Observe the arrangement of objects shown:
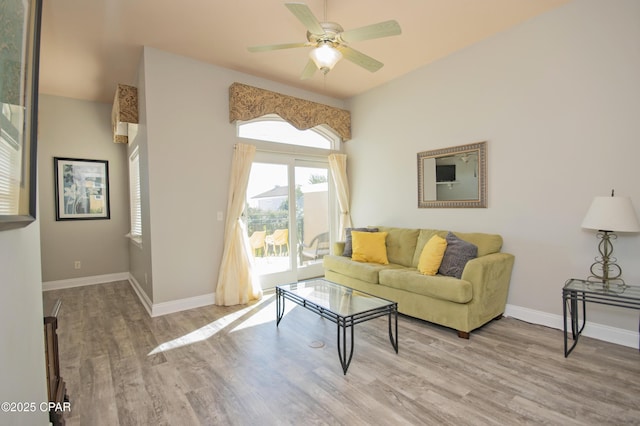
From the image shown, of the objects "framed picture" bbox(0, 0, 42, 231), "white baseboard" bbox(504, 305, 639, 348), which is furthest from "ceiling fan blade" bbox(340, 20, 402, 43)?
"white baseboard" bbox(504, 305, 639, 348)

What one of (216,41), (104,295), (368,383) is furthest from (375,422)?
(104,295)

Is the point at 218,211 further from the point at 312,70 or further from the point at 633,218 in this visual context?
the point at 633,218

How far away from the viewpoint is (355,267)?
4.05 metres

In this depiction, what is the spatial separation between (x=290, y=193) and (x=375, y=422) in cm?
356

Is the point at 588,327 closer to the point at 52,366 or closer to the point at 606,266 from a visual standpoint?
the point at 606,266

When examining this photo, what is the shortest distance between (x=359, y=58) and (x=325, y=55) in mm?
377

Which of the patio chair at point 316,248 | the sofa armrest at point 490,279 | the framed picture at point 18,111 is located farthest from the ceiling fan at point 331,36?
the patio chair at point 316,248

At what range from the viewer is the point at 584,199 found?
2.95 m

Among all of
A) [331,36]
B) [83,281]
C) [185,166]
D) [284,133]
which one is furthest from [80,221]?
[331,36]

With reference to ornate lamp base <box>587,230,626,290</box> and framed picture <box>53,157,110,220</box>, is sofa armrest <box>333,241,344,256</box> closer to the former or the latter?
ornate lamp base <box>587,230,626,290</box>

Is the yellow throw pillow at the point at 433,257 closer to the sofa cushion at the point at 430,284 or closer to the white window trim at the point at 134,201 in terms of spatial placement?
the sofa cushion at the point at 430,284

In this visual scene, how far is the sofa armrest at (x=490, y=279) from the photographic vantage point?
295cm

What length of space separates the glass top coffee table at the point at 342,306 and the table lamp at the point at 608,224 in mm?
1840

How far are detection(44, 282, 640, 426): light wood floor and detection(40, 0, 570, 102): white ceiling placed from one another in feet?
10.6
